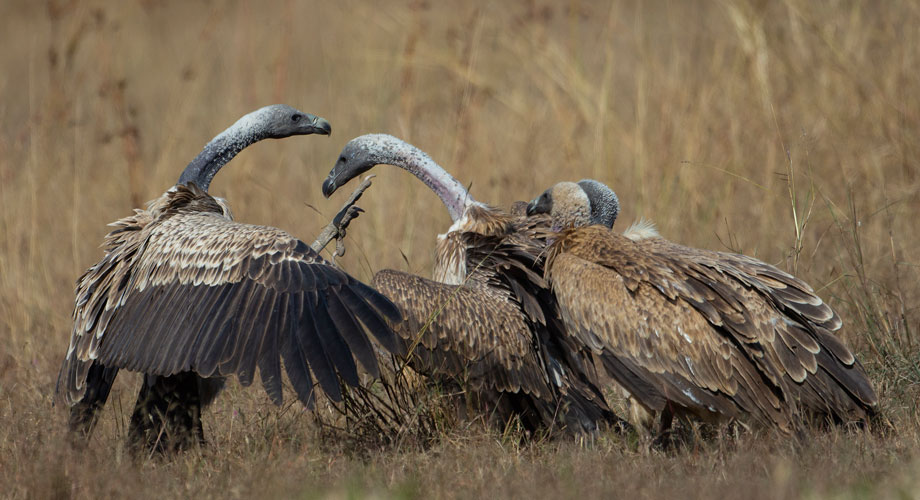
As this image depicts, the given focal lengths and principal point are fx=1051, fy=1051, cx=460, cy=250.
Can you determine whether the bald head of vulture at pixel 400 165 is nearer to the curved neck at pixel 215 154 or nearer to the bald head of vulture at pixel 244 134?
the bald head of vulture at pixel 244 134

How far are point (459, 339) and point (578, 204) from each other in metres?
1.45

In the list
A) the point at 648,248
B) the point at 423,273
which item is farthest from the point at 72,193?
the point at 648,248

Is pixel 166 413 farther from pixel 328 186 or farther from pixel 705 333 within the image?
pixel 705 333

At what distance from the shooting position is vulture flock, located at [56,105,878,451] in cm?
406

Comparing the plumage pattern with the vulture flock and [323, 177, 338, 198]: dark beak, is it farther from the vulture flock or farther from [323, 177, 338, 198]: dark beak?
[323, 177, 338, 198]: dark beak

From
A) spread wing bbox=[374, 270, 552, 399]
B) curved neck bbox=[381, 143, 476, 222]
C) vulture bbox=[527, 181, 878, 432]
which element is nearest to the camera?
vulture bbox=[527, 181, 878, 432]

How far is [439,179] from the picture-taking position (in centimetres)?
585

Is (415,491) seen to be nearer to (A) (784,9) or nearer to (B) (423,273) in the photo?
(B) (423,273)

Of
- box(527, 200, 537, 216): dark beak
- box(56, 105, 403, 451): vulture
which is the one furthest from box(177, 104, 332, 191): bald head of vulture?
box(527, 200, 537, 216): dark beak

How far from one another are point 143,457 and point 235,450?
1.24 feet

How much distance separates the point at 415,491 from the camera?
3.79 metres

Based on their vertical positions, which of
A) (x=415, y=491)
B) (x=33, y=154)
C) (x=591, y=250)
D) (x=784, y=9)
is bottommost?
(x=415, y=491)

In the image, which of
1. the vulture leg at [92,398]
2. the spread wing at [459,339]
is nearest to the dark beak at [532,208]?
the spread wing at [459,339]

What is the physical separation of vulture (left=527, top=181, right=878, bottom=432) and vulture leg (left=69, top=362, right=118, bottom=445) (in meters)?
2.08
